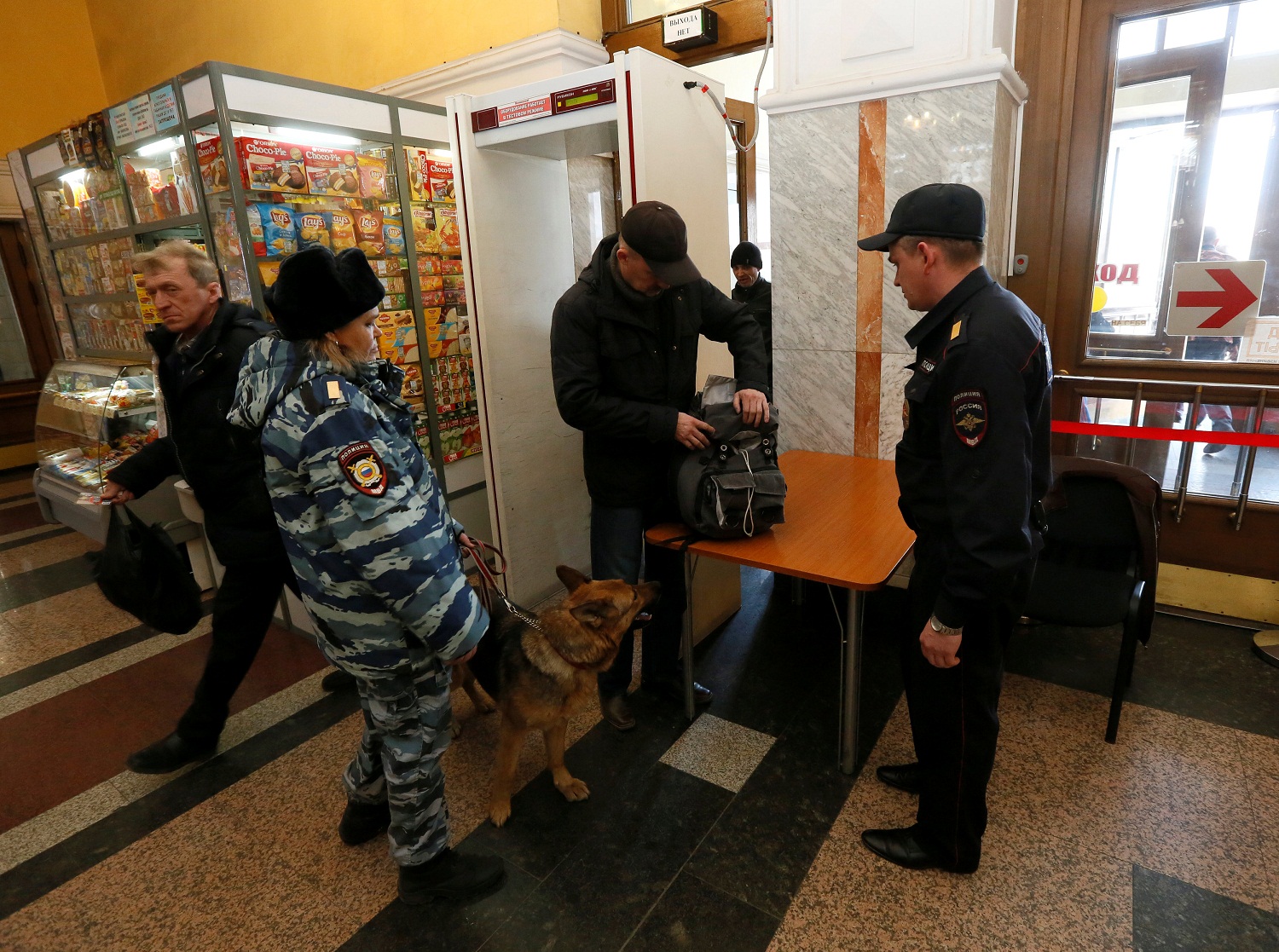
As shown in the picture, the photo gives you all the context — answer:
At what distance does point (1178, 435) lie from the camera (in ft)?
9.80

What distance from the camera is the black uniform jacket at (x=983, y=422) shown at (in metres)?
1.51

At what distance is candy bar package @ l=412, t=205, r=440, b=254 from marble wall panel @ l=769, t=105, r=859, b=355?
1.77 meters

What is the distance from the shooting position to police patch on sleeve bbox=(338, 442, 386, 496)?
148 cm

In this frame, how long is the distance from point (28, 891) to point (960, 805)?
8.77ft

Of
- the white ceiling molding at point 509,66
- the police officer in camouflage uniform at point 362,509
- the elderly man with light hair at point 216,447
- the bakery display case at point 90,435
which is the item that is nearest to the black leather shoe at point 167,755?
the elderly man with light hair at point 216,447

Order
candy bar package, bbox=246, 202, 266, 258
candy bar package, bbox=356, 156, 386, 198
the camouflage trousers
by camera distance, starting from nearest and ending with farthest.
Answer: the camouflage trousers, candy bar package, bbox=246, 202, 266, 258, candy bar package, bbox=356, 156, 386, 198

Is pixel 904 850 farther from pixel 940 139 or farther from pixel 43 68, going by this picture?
pixel 43 68

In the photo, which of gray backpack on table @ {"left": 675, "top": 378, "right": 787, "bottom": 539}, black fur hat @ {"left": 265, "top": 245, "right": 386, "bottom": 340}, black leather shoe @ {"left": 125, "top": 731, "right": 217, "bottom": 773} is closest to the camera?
black fur hat @ {"left": 265, "top": 245, "right": 386, "bottom": 340}

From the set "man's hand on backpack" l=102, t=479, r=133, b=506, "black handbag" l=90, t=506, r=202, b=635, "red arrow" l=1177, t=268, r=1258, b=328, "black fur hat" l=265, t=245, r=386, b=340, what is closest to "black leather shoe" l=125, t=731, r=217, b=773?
"black handbag" l=90, t=506, r=202, b=635

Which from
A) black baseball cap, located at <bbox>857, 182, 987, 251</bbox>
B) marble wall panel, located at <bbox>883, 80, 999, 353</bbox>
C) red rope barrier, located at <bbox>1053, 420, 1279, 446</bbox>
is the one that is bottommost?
red rope barrier, located at <bbox>1053, 420, 1279, 446</bbox>

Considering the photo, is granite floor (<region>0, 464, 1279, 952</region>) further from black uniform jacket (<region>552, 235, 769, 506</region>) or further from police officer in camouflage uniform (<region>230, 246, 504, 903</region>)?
black uniform jacket (<region>552, 235, 769, 506</region>)

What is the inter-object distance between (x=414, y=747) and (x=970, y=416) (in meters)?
1.54

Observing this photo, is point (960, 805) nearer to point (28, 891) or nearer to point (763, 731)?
point (763, 731)

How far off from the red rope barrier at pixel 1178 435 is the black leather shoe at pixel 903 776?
1.81 metres
